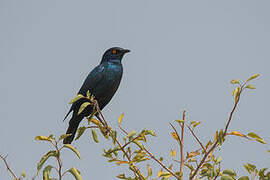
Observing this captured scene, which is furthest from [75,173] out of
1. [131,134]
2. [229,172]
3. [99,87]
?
[99,87]

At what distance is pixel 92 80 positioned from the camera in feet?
20.3

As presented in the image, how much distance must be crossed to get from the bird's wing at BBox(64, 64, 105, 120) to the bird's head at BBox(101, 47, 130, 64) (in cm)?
32

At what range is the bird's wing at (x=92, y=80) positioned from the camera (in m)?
6.14

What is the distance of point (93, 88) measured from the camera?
614 centimetres

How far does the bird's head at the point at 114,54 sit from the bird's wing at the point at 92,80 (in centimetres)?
32

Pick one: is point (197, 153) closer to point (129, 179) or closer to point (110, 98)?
point (129, 179)

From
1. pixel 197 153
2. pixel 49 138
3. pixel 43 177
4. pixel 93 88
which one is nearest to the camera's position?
pixel 43 177

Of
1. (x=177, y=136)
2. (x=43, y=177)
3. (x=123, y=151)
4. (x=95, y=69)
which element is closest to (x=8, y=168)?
(x=43, y=177)

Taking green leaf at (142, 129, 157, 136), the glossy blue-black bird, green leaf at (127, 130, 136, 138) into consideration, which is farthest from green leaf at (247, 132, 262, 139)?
the glossy blue-black bird

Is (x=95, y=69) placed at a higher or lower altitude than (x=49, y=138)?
higher

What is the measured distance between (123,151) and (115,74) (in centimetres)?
318

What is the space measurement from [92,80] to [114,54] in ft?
2.79

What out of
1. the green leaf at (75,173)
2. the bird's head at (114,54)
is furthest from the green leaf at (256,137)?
the bird's head at (114,54)

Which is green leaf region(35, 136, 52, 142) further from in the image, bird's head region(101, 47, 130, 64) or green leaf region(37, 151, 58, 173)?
bird's head region(101, 47, 130, 64)
